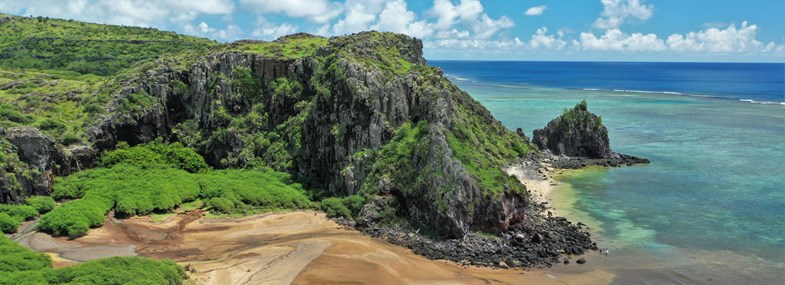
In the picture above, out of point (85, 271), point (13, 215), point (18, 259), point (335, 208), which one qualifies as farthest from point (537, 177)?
point (13, 215)

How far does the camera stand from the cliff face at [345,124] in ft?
194

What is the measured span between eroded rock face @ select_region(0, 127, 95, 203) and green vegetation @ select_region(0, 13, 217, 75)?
55756 millimetres

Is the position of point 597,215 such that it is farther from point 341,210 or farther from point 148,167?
point 148,167

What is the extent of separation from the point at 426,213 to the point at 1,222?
4085 centimetres

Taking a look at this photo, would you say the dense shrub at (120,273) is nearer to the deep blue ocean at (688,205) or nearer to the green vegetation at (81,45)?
the deep blue ocean at (688,205)

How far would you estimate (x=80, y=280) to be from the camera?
3838 centimetres

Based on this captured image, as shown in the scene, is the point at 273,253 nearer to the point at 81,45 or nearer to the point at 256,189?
the point at 256,189

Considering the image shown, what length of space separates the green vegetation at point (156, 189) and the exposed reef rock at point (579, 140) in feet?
162

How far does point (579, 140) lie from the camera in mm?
101438

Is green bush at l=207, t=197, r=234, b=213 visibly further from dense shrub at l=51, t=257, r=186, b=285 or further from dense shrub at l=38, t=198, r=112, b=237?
dense shrub at l=51, t=257, r=186, b=285

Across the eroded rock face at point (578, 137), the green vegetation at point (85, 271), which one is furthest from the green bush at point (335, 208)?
the eroded rock face at point (578, 137)

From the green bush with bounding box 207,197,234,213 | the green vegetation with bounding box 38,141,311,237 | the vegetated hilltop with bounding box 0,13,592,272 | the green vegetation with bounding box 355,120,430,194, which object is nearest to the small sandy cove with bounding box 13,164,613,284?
the green vegetation with bounding box 38,141,311,237

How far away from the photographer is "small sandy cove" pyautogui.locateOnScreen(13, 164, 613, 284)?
47.8 metres

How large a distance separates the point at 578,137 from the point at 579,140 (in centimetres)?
58
